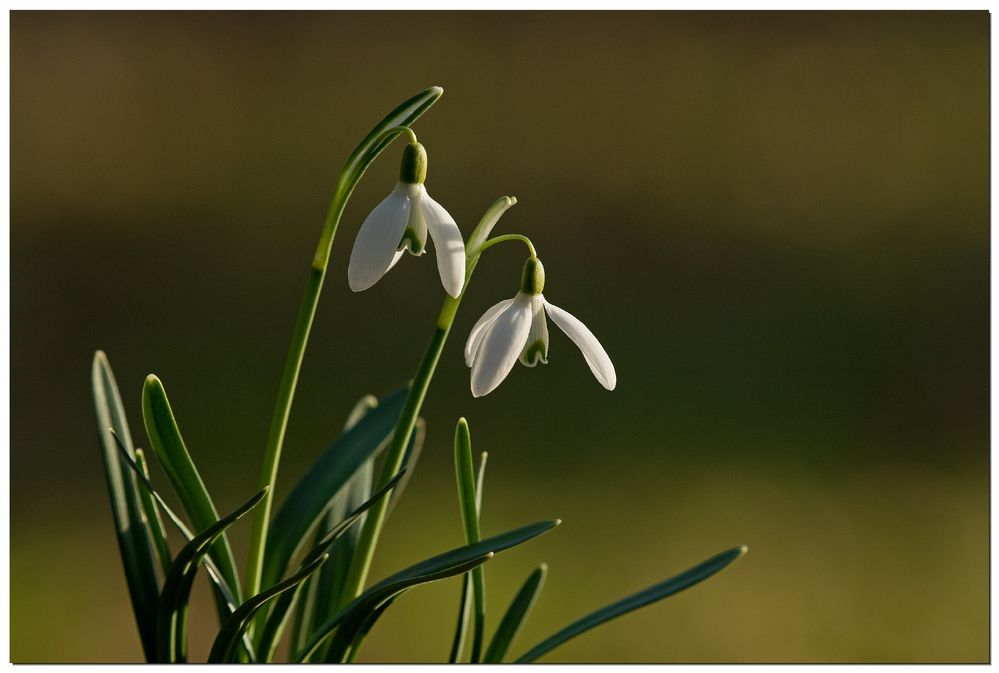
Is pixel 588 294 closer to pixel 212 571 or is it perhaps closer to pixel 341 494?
pixel 341 494

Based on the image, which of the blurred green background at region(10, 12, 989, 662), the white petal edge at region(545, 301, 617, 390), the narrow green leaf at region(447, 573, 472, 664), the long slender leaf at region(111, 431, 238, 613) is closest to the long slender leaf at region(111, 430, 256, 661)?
the long slender leaf at region(111, 431, 238, 613)

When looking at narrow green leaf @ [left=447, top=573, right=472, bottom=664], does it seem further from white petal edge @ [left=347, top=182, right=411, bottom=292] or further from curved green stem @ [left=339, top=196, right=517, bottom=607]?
white petal edge @ [left=347, top=182, right=411, bottom=292]

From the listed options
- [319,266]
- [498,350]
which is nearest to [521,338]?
[498,350]

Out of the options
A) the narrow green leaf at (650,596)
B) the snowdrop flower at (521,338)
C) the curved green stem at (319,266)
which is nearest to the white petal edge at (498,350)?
the snowdrop flower at (521,338)

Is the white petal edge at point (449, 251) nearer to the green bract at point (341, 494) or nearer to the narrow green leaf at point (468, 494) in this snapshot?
the green bract at point (341, 494)

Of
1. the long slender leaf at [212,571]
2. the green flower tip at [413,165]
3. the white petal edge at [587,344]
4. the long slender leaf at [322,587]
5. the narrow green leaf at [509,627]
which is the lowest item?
the narrow green leaf at [509,627]

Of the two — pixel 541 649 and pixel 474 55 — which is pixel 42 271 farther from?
pixel 541 649

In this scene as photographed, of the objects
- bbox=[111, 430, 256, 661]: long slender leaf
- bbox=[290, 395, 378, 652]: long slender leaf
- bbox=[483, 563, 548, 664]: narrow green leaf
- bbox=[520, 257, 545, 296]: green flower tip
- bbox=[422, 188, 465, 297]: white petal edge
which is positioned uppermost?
bbox=[422, 188, 465, 297]: white petal edge
